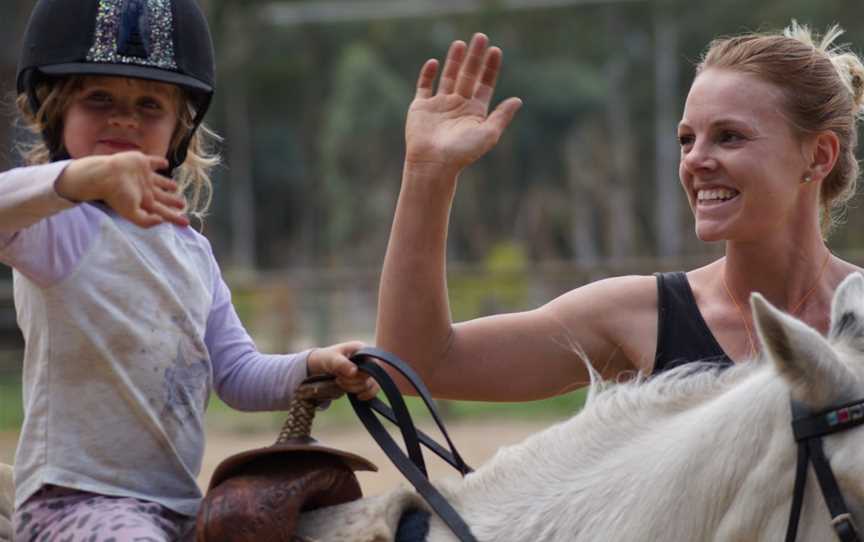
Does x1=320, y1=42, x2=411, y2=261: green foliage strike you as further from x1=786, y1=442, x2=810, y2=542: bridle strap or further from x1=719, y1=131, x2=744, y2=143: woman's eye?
x1=786, y1=442, x2=810, y2=542: bridle strap

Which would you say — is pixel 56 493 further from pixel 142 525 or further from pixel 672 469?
pixel 672 469

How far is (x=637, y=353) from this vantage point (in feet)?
8.70

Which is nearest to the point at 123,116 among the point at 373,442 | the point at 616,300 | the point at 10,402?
the point at 616,300

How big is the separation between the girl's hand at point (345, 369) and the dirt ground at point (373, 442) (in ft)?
21.1

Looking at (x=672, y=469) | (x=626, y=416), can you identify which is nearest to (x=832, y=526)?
(x=672, y=469)

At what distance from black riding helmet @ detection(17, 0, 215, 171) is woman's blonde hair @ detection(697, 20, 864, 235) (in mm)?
1118

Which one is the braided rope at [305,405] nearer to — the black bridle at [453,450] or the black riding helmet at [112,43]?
the black bridle at [453,450]

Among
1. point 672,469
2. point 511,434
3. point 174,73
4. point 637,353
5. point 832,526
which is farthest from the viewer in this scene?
point 511,434

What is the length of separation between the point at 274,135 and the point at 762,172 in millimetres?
41566

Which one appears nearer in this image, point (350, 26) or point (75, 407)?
point (75, 407)

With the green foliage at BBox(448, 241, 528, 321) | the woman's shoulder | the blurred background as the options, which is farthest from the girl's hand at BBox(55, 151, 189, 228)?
the blurred background

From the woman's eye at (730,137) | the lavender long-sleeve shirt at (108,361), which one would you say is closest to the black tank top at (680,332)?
the woman's eye at (730,137)

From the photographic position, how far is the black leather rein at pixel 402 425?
81.9 inches

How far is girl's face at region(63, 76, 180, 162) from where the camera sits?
232cm
